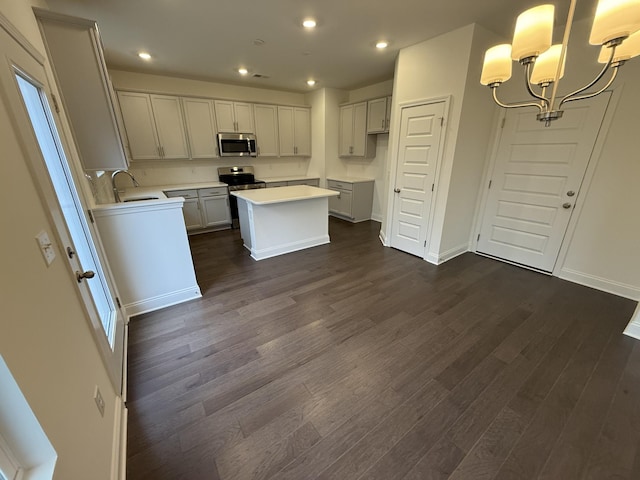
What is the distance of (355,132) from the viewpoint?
17.4 ft

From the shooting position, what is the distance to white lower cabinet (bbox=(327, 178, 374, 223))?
530 centimetres

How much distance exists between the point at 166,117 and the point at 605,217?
618 centimetres

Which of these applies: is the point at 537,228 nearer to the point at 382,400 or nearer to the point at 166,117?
the point at 382,400

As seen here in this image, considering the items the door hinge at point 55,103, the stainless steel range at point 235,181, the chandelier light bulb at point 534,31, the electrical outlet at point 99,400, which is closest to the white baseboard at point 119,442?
the electrical outlet at point 99,400

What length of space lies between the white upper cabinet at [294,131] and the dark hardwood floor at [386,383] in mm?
3716

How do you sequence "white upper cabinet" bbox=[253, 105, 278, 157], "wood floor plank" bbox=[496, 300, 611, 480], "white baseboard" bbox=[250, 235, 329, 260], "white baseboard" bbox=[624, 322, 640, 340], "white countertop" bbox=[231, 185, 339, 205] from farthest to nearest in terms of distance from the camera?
"white upper cabinet" bbox=[253, 105, 278, 157] → "white baseboard" bbox=[250, 235, 329, 260] → "white countertop" bbox=[231, 185, 339, 205] → "white baseboard" bbox=[624, 322, 640, 340] → "wood floor plank" bbox=[496, 300, 611, 480]

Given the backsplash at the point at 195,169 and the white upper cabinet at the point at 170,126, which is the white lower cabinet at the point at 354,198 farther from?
the white upper cabinet at the point at 170,126

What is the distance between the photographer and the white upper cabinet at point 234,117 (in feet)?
15.8

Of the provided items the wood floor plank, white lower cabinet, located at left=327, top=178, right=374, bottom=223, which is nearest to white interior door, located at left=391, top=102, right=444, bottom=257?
white lower cabinet, located at left=327, top=178, right=374, bottom=223

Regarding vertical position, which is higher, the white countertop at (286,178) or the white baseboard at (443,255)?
the white countertop at (286,178)

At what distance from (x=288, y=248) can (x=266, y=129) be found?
287cm

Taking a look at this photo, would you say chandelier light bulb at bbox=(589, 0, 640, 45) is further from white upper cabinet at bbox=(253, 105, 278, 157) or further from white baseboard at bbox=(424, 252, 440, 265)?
white upper cabinet at bbox=(253, 105, 278, 157)

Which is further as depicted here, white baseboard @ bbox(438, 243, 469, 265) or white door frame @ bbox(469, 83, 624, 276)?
white baseboard @ bbox(438, 243, 469, 265)

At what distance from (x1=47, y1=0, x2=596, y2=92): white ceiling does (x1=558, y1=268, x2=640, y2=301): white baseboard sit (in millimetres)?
2663
